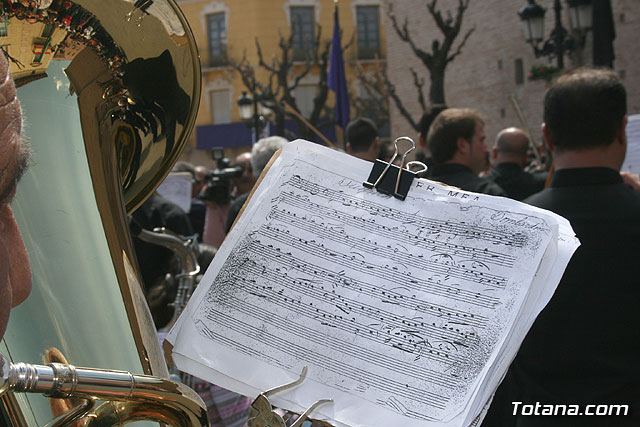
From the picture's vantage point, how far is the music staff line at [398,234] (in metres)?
0.94

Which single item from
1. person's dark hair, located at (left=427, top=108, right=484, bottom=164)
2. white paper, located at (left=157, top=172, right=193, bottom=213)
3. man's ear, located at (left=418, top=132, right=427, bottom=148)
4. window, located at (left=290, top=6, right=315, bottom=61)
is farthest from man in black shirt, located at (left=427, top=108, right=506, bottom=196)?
window, located at (left=290, top=6, right=315, bottom=61)

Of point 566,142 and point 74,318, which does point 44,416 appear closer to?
point 74,318

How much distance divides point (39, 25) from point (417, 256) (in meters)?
0.61

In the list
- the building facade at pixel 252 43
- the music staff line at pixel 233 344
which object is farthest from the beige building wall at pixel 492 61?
the music staff line at pixel 233 344

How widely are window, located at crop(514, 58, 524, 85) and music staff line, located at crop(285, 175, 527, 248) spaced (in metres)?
15.6

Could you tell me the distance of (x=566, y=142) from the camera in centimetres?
179

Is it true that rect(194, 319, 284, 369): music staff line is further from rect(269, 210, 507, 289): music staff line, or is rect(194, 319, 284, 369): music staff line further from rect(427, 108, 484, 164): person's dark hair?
rect(427, 108, 484, 164): person's dark hair

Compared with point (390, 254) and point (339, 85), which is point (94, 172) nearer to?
point (390, 254)

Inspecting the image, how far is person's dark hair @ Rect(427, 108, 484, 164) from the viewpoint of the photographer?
9.62 feet

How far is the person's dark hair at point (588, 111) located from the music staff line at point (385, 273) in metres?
0.99

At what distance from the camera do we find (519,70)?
15828 millimetres

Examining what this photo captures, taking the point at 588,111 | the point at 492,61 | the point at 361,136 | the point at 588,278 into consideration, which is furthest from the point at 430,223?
the point at 492,61

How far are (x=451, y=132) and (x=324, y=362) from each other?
2.18 meters

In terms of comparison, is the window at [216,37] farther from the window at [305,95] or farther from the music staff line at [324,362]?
the music staff line at [324,362]
